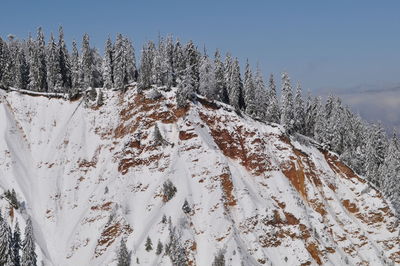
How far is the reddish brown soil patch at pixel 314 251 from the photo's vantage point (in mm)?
91100

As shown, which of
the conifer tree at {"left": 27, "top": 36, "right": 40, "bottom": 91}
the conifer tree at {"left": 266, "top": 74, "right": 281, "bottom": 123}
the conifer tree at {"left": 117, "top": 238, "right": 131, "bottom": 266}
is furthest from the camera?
the conifer tree at {"left": 27, "top": 36, "right": 40, "bottom": 91}

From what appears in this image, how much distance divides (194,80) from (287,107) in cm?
2024

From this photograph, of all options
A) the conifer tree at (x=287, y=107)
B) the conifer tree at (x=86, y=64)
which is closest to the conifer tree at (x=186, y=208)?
the conifer tree at (x=287, y=107)

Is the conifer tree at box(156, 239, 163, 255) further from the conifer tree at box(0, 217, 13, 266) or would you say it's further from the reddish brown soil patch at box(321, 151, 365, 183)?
the reddish brown soil patch at box(321, 151, 365, 183)

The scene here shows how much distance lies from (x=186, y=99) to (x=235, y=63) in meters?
20.2

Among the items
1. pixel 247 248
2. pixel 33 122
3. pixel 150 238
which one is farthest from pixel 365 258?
pixel 33 122

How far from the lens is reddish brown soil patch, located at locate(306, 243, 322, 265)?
91.1 metres

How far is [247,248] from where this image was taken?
88.2 m

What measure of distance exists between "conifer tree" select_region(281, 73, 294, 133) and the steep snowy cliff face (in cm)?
362

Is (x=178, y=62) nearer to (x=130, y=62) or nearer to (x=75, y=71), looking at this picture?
(x=130, y=62)

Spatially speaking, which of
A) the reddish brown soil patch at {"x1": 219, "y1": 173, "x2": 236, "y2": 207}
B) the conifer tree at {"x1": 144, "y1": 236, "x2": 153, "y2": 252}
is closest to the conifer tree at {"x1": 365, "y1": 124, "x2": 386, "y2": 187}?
the reddish brown soil patch at {"x1": 219, "y1": 173, "x2": 236, "y2": 207}

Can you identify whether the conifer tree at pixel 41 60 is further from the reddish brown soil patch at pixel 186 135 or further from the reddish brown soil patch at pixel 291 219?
the reddish brown soil patch at pixel 291 219

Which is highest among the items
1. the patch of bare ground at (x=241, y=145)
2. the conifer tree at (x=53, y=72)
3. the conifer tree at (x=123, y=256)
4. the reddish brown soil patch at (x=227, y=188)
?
the conifer tree at (x=53, y=72)

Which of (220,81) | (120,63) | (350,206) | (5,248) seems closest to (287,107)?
(220,81)
